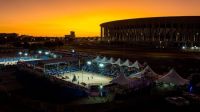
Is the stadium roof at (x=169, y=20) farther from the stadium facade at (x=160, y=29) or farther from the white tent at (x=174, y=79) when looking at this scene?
the white tent at (x=174, y=79)

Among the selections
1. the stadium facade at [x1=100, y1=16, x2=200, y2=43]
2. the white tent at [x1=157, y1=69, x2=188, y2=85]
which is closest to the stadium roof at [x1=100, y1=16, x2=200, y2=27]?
the stadium facade at [x1=100, y1=16, x2=200, y2=43]

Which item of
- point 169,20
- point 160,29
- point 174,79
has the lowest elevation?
point 174,79

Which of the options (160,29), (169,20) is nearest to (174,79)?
(169,20)

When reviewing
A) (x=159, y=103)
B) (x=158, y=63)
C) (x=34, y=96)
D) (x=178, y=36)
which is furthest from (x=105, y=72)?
(x=178, y=36)

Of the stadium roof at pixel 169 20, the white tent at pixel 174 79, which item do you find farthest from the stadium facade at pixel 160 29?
the white tent at pixel 174 79

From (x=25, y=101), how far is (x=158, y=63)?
29.3 meters

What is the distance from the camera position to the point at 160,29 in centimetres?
9094

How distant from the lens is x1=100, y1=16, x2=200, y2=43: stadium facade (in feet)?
270

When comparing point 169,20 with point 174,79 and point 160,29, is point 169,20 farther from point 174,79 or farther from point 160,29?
point 174,79

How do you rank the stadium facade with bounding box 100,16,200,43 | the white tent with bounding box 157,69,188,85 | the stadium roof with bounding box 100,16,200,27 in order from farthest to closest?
the stadium facade with bounding box 100,16,200,43 < the stadium roof with bounding box 100,16,200,27 < the white tent with bounding box 157,69,188,85

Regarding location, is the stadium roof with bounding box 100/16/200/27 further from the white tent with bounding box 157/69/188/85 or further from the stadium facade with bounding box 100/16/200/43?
the white tent with bounding box 157/69/188/85

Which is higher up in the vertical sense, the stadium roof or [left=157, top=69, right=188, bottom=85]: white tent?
the stadium roof

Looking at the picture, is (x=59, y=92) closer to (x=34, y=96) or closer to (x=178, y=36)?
(x=34, y=96)

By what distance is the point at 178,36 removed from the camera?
8750cm
